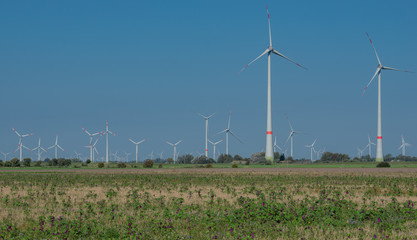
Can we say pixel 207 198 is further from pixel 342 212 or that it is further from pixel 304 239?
pixel 304 239

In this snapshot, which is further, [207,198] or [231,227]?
[207,198]

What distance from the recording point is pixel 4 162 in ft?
539

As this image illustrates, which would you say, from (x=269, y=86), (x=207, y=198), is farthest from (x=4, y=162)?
(x=207, y=198)

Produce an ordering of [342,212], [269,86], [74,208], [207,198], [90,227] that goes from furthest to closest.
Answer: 1. [269,86]
2. [207,198]
3. [74,208]
4. [342,212]
5. [90,227]

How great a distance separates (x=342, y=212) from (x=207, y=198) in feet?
42.9

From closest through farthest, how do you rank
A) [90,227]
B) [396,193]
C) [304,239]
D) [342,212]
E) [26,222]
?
[304,239], [90,227], [26,222], [342,212], [396,193]

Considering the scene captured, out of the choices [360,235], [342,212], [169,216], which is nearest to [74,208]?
[169,216]

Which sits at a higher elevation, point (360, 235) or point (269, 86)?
point (269, 86)

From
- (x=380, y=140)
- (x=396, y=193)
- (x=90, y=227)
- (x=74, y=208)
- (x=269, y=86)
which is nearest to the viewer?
(x=90, y=227)

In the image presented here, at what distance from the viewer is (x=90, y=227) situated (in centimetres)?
2114

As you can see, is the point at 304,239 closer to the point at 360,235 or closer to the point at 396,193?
the point at 360,235

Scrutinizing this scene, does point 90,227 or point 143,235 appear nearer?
point 143,235

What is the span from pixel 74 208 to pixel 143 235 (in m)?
12.8

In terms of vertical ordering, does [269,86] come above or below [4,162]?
above
